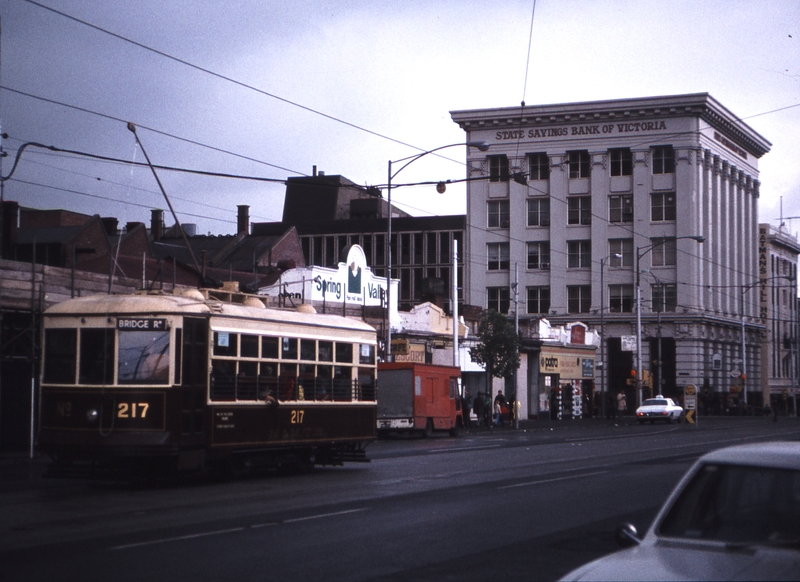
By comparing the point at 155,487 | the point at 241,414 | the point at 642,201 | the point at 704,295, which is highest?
the point at 642,201

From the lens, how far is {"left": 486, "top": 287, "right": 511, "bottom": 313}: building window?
8481 cm

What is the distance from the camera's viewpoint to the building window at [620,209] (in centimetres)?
8144

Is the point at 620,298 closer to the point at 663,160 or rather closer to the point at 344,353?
the point at 663,160

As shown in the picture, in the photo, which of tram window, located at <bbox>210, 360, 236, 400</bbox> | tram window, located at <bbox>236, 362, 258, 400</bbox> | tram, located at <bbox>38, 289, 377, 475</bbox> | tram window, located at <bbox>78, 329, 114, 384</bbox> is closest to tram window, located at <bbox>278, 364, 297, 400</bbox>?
tram, located at <bbox>38, 289, 377, 475</bbox>

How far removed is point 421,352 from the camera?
5022cm

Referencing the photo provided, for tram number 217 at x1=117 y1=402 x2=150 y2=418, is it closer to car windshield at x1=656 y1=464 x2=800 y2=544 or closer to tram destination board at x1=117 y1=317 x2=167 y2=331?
tram destination board at x1=117 y1=317 x2=167 y2=331

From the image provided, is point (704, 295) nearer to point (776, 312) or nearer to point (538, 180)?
point (538, 180)

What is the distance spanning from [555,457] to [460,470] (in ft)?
16.8

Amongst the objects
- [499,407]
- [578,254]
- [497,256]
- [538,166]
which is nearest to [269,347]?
[499,407]

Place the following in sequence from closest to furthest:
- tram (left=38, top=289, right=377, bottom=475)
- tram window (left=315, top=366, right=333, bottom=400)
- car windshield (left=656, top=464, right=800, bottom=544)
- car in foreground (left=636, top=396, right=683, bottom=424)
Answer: car windshield (left=656, top=464, right=800, bottom=544) → tram (left=38, top=289, right=377, bottom=475) → tram window (left=315, top=366, right=333, bottom=400) → car in foreground (left=636, top=396, right=683, bottom=424)

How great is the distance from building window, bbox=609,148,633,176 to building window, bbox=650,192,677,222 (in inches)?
107

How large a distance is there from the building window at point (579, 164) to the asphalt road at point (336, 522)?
201 feet

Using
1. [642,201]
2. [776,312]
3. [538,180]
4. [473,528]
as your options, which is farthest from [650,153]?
[473,528]

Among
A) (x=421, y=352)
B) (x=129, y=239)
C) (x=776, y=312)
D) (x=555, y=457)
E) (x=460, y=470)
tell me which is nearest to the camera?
(x=460, y=470)
